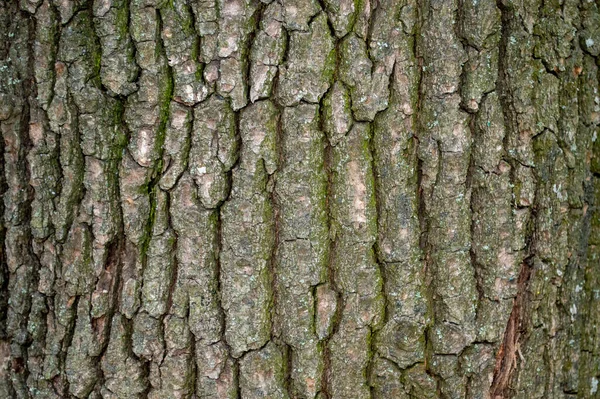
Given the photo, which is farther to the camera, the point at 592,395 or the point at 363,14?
the point at 592,395

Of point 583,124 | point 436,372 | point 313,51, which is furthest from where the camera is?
point 583,124

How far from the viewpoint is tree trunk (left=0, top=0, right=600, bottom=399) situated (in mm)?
1717

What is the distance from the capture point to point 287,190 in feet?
5.66

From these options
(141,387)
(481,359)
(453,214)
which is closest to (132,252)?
(141,387)

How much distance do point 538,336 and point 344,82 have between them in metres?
0.92

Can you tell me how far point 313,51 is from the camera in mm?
1693

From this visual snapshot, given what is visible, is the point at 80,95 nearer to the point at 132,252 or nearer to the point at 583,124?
the point at 132,252

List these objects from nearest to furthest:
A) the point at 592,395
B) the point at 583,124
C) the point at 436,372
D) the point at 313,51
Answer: the point at 313,51, the point at 436,372, the point at 583,124, the point at 592,395

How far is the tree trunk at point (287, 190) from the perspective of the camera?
1.72 m

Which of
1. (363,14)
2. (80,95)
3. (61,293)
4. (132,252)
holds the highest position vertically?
(363,14)

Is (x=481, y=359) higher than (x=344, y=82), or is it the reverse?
(x=344, y=82)

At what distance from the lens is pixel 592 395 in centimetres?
214

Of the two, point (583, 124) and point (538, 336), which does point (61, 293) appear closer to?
point (538, 336)

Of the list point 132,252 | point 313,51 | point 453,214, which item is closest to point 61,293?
point 132,252
